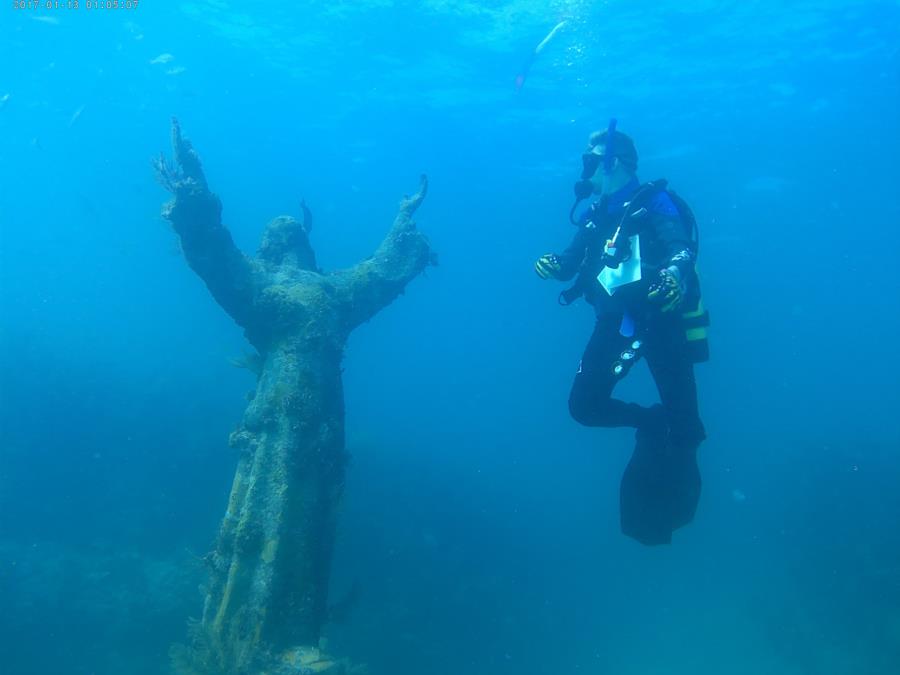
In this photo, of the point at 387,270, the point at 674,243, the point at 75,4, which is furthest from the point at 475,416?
the point at 674,243

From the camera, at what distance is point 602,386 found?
5980mm

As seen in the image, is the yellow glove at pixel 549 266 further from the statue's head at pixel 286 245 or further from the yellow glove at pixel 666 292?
the statue's head at pixel 286 245

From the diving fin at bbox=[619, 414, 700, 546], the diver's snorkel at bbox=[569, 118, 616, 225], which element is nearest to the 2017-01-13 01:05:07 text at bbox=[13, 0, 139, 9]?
the diver's snorkel at bbox=[569, 118, 616, 225]

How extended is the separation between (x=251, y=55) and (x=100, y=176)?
49.8 m

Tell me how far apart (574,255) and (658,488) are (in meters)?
2.67

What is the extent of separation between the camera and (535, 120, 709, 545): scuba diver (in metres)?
5.63

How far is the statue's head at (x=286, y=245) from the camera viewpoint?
29.4 feet

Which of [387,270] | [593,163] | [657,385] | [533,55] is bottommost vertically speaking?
[657,385]

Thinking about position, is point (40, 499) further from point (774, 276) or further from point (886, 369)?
point (886, 369)

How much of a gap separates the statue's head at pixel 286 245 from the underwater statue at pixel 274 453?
134 millimetres

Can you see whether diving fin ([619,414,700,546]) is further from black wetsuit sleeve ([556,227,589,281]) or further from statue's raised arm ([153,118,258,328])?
statue's raised arm ([153,118,258,328])

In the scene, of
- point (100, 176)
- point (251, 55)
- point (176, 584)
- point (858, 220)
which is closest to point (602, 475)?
point (858, 220)

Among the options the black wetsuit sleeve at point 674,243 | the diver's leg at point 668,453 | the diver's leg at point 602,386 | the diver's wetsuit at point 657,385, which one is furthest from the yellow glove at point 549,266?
the diver's leg at point 668,453

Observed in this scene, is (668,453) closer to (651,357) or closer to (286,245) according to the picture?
(651,357)
